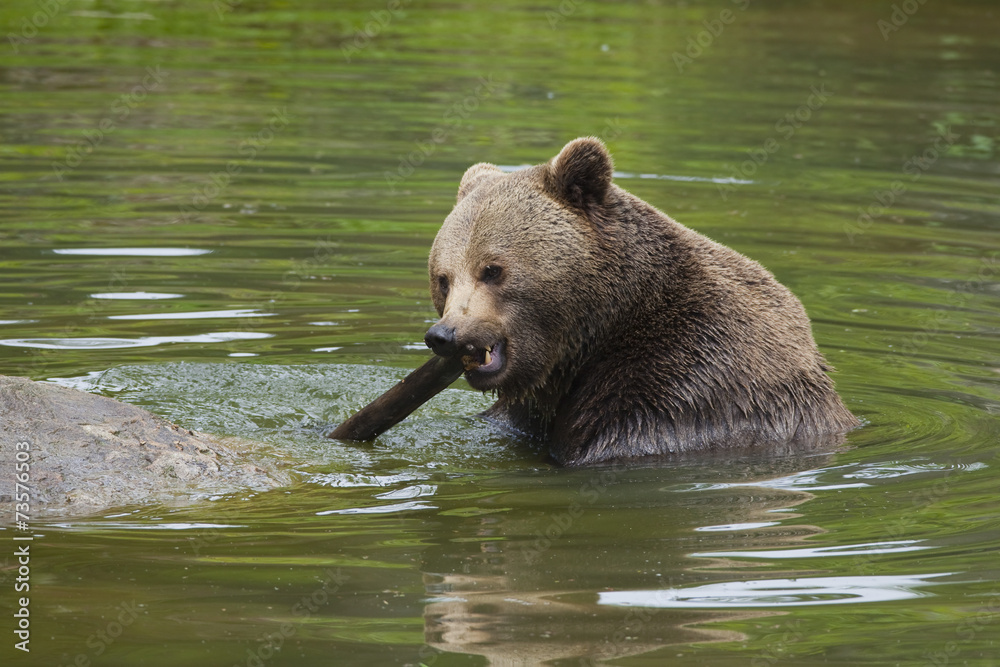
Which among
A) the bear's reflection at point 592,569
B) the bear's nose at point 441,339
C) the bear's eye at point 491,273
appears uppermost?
the bear's eye at point 491,273

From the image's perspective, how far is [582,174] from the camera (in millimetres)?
7047

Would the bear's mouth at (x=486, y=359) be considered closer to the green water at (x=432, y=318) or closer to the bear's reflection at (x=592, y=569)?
the green water at (x=432, y=318)

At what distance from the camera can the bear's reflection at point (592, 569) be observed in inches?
185

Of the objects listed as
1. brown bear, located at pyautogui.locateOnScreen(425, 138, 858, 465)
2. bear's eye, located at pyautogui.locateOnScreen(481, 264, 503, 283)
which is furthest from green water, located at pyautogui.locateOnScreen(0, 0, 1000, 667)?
bear's eye, located at pyautogui.locateOnScreen(481, 264, 503, 283)

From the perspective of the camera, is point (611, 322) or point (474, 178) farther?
point (474, 178)

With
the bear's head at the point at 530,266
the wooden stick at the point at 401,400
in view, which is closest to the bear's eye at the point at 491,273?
the bear's head at the point at 530,266

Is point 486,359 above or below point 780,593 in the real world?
above

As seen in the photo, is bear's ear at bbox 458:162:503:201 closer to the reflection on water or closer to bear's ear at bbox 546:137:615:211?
bear's ear at bbox 546:137:615:211

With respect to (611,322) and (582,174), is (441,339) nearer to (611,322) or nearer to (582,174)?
(611,322)

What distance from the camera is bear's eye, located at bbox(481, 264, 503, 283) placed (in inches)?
270

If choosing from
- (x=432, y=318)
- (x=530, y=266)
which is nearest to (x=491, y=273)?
(x=530, y=266)

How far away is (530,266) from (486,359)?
529 millimetres

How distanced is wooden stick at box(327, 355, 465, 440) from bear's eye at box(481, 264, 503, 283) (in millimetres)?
436

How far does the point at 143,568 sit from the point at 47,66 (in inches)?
635
